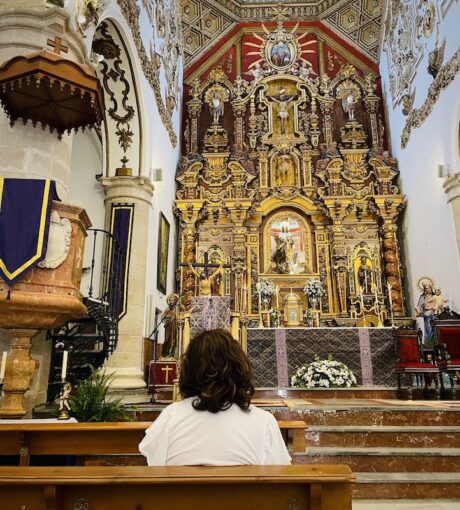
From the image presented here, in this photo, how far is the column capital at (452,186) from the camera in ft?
29.1

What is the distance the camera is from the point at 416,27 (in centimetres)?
1105

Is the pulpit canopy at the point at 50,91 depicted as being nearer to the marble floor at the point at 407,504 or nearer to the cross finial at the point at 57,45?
the cross finial at the point at 57,45

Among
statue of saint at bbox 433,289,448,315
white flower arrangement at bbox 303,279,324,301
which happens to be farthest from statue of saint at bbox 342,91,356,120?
statue of saint at bbox 433,289,448,315

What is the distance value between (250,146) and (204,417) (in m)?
12.7

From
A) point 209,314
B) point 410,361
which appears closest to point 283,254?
point 209,314

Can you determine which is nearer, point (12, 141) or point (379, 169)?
point (12, 141)

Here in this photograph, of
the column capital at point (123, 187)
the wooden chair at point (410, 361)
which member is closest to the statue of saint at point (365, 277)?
→ the wooden chair at point (410, 361)

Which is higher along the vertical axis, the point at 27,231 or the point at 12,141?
the point at 12,141

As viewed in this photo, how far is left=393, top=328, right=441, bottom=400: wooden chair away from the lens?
6.65 m

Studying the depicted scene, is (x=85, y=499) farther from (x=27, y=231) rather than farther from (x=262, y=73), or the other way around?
(x=262, y=73)

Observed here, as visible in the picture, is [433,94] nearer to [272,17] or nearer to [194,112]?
[194,112]

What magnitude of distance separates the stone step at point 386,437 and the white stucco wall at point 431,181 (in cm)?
514

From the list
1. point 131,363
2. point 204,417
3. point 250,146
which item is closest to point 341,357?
point 131,363

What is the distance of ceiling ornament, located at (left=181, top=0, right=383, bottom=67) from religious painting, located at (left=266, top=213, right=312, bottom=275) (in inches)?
253
